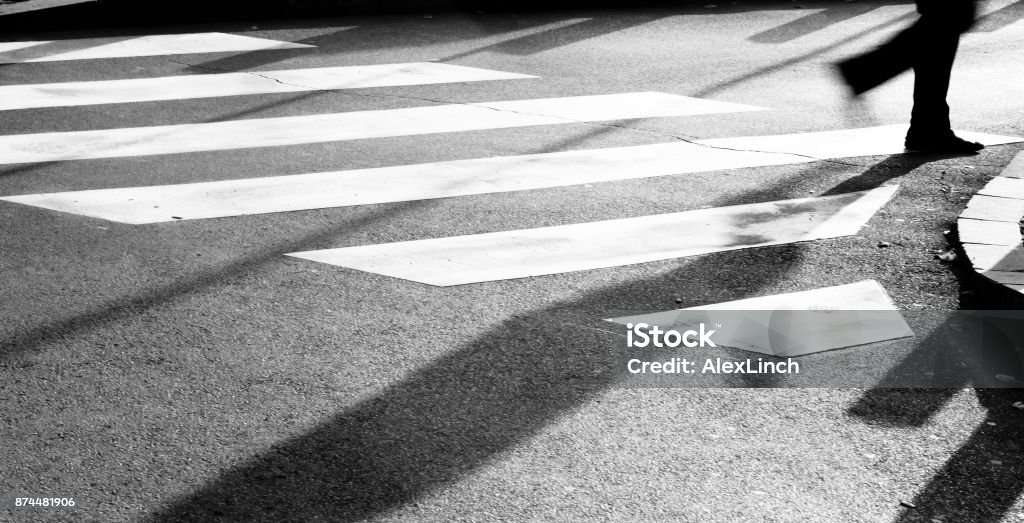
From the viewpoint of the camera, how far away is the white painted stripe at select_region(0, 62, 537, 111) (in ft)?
30.2

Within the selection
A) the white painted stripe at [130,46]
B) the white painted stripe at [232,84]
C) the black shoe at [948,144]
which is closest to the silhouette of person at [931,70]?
the black shoe at [948,144]

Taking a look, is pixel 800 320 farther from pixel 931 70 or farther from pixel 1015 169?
pixel 931 70

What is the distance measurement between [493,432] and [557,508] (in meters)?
0.53

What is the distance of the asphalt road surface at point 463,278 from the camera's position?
353 cm

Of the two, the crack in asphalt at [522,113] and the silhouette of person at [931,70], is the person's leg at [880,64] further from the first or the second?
the crack in asphalt at [522,113]

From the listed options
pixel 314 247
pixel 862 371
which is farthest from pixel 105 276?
pixel 862 371

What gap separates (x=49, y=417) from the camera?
396 cm

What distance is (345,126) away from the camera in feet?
27.1

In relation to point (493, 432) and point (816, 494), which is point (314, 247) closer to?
point (493, 432)

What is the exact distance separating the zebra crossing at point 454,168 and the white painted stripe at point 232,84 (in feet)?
0.06

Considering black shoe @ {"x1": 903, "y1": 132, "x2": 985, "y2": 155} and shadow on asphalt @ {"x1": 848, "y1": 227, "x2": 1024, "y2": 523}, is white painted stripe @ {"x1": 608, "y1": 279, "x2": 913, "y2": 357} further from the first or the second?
black shoe @ {"x1": 903, "y1": 132, "x2": 985, "y2": 155}

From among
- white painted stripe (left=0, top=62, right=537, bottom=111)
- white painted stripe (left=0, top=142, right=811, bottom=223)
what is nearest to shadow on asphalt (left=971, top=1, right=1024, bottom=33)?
white painted stripe (left=0, top=62, right=537, bottom=111)

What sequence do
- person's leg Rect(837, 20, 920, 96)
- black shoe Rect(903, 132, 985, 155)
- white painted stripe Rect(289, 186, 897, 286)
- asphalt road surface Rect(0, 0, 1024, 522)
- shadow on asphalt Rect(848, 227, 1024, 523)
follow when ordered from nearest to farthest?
1. shadow on asphalt Rect(848, 227, 1024, 523)
2. asphalt road surface Rect(0, 0, 1024, 522)
3. white painted stripe Rect(289, 186, 897, 286)
4. person's leg Rect(837, 20, 920, 96)
5. black shoe Rect(903, 132, 985, 155)

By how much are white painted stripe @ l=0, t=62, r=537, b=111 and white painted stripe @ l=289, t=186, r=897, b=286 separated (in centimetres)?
393
